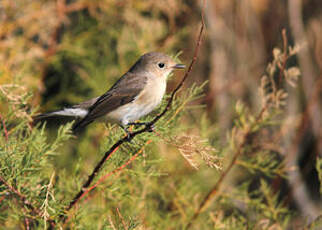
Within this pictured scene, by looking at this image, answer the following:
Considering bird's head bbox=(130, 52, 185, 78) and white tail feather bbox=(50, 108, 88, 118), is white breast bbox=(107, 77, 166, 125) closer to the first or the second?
bird's head bbox=(130, 52, 185, 78)

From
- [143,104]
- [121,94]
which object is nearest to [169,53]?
[121,94]

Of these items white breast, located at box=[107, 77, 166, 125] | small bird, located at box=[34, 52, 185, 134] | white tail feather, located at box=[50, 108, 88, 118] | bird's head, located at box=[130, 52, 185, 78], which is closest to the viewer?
white breast, located at box=[107, 77, 166, 125]

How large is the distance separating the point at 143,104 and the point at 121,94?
0.95 feet

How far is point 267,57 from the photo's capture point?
3223 mm

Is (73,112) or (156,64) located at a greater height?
(156,64)

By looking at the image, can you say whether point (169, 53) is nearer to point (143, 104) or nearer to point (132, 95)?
point (132, 95)

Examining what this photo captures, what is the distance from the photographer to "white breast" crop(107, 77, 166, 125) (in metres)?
2.03

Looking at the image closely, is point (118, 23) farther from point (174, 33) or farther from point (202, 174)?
point (202, 174)

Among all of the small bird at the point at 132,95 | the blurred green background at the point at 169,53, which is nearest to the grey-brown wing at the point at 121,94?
the small bird at the point at 132,95

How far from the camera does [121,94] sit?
2.34 meters

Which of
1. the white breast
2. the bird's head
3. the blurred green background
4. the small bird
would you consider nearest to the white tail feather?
the small bird

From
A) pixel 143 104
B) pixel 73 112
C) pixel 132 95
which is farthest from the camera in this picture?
pixel 73 112

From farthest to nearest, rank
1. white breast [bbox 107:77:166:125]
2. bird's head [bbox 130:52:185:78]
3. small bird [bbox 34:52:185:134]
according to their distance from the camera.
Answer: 1. bird's head [bbox 130:52:185:78]
2. small bird [bbox 34:52:185:134]
3. white breast [bbox 107:77:166:125]

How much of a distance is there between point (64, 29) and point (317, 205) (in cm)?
247
